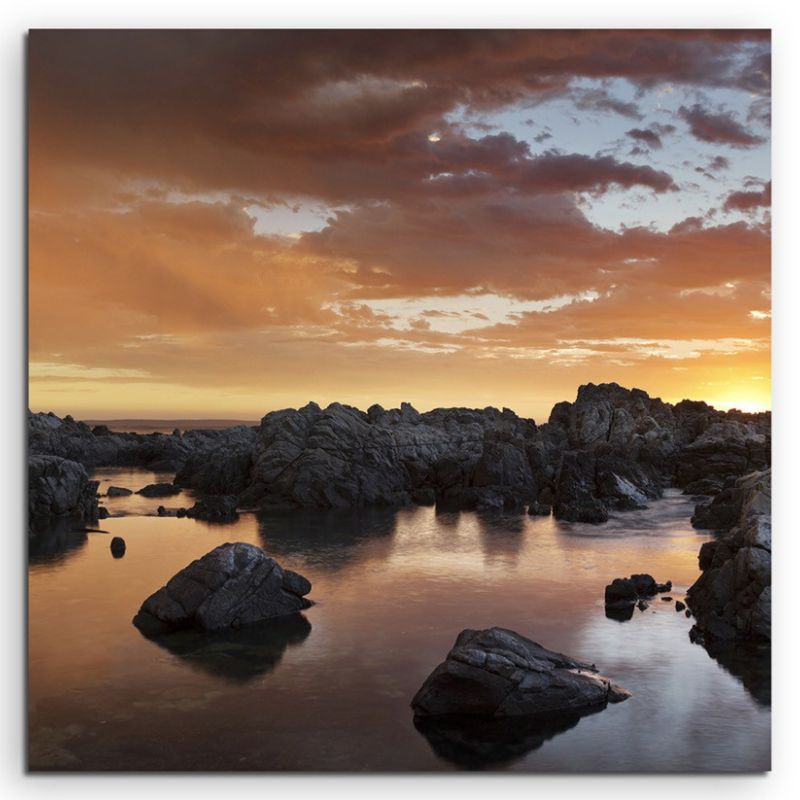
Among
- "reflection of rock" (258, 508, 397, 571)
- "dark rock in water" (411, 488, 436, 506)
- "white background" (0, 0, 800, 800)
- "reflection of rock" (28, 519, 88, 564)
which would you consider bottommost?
"reflection of rock" (258, 508, 397, 571)

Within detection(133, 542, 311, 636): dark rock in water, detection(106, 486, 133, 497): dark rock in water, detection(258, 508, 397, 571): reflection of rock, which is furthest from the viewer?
detection(106, 486, 133, 497): dark rock in water

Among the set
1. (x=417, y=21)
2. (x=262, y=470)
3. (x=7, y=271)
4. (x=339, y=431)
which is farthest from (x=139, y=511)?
(x=417, y=21)

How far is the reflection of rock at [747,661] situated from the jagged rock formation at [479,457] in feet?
81.2

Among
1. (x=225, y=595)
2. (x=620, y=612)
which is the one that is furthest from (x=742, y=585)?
(x=225, y=595)

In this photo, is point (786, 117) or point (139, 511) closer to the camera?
point (786, 117)

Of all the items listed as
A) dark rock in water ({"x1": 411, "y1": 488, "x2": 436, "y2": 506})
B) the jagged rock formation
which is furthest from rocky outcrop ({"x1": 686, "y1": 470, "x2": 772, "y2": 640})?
dark rock in water ({"x1": 411, "y1": 488, "x2": 436, "y2": 506})

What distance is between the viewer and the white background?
14.2 metres

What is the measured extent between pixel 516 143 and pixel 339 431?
38.9 metres

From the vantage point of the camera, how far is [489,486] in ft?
181

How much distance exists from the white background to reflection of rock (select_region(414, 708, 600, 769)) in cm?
211

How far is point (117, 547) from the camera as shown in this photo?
3369 centimetres

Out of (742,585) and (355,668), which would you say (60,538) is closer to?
(355,668)

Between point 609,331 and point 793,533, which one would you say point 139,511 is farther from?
point 793,533

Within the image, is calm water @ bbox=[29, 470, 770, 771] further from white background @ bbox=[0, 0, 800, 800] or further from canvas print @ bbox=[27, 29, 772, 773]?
white background @ bbox=[0, 0, 800, 800]
